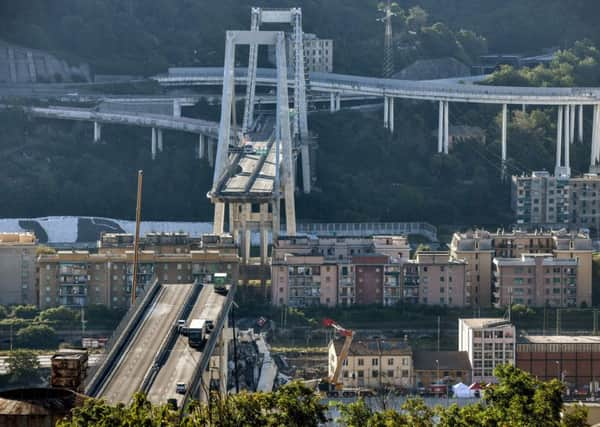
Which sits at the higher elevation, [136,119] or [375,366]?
[136,119]

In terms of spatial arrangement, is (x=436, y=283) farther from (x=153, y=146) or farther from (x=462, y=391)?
(x=153, y=146)

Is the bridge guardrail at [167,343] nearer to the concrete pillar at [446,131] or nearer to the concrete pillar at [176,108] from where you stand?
the concrete pillar at [446,131]

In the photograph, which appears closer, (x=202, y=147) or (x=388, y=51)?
(x=202, y=147)

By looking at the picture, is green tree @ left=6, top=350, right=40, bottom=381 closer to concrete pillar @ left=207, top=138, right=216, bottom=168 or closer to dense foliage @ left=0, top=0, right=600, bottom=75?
concrete pillar @ left=207, top=138, right=216, bottom=168

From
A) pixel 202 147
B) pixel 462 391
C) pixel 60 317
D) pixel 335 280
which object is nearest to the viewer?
pixel 462 391

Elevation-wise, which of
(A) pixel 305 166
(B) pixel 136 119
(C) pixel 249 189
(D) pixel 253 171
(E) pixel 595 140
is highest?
(B) pixel 136 119

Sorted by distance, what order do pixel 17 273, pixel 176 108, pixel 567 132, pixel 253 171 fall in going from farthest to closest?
pixel 176 108 → pixel 567 132 → pixel 253 171 → pixel 17 273

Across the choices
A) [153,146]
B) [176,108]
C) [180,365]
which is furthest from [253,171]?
[180,365]
